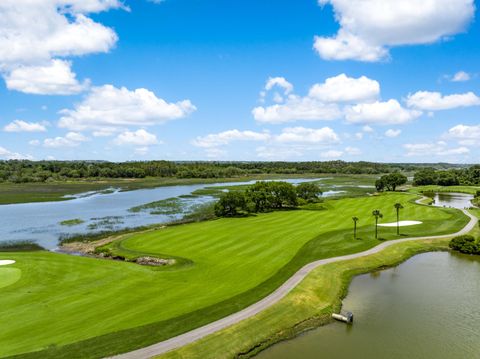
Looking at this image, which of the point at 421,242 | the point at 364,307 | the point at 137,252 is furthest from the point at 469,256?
the point at 137,252

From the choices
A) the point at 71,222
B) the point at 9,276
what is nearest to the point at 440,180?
the point at 71,222

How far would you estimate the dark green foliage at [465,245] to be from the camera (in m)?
53.8

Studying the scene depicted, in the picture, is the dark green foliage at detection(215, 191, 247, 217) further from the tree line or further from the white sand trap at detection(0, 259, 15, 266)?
the white sand trap at detection(0, 259, 15, 266)

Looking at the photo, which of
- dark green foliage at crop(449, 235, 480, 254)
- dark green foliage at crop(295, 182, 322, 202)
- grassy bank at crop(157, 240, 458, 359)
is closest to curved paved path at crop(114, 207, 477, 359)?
grassy bank at crop(157, 240, 458, 359)

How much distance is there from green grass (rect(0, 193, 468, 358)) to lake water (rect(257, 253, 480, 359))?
7.05 m

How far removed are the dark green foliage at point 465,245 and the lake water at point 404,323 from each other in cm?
930

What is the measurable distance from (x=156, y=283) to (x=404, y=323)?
24.0 meters

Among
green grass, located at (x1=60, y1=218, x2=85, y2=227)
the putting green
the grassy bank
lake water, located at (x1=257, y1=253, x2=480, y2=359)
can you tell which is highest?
green grass, located at (x1=60, y1=218, x2=85, y2=227)

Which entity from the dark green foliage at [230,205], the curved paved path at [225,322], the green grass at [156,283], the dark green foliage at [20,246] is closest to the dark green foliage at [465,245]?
the green grass at [156,283]

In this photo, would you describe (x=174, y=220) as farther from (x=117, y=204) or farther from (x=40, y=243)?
(x=117, y=204)

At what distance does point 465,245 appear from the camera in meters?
54.4

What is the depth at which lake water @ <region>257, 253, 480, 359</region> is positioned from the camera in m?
26.5

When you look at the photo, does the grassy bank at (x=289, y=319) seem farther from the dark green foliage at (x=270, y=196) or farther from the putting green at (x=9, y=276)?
the dark green foliage at (x=270, y=196)

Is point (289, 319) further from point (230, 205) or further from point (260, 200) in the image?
point (260, 200)
